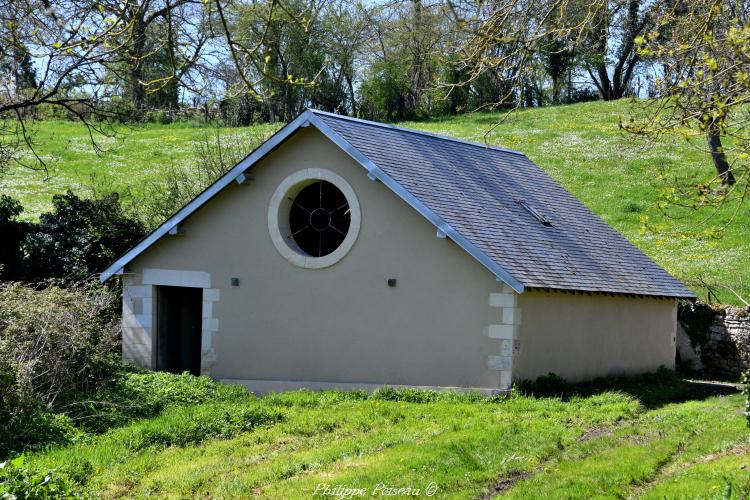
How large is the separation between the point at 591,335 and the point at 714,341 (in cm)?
505

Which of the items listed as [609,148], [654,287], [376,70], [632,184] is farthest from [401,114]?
[654,287]

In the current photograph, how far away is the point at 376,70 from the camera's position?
161ft

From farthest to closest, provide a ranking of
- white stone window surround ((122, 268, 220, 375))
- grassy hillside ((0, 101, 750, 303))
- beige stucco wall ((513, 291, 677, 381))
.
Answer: grassy hillside ((0, 101, 750, 303)), white stone window surround ((122, 268, 220, 375)), beige stucco wall ((513, 291, 677, 381))

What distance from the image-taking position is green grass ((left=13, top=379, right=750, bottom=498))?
8.83 m

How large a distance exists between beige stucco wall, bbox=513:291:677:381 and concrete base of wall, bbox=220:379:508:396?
0.87 meters

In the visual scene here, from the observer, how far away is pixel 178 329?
18.4m

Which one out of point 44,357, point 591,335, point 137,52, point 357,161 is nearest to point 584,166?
point 591,335

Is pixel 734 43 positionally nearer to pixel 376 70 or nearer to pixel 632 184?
pixel 632 184

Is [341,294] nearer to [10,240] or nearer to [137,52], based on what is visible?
[137,52]

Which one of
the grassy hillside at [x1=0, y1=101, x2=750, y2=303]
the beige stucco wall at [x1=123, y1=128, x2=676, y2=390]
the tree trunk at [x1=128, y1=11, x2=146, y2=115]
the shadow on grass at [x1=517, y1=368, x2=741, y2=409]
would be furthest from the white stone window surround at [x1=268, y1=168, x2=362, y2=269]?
the grassy hillside at [x1=0, y1=101, x2=750, y2=303]

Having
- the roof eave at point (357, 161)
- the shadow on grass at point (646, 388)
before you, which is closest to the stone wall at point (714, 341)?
the shadow on grass at point (646, 388)

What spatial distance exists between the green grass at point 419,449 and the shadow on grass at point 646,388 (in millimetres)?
809

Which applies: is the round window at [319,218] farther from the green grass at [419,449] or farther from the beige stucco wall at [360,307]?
the green grass at [419,449]

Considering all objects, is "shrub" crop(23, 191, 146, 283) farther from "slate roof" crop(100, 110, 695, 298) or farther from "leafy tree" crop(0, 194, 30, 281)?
"slate roof" crop(100, 110, 695, 298)
